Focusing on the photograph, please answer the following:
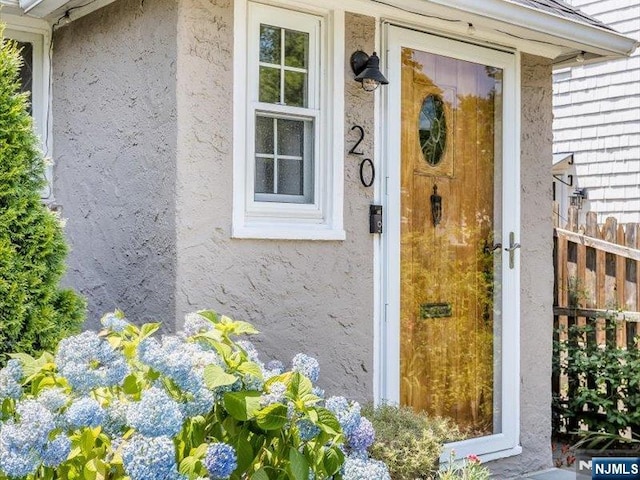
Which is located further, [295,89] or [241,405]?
[295,89]

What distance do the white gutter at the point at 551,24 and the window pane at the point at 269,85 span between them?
3.09 ft

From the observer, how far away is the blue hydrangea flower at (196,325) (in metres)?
2.92

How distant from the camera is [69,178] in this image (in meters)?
4.79

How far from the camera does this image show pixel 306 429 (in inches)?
102

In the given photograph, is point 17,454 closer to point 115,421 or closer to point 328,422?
point 115,421

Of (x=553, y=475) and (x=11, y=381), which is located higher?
(x=11, y=381)

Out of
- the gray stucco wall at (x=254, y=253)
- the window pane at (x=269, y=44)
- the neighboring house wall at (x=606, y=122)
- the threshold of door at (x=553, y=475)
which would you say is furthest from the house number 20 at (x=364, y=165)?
the neighboring house wall at (x=606, y=122)

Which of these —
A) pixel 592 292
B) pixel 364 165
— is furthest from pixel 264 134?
pixel 592 292

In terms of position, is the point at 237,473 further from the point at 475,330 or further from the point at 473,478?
the point at 475,330

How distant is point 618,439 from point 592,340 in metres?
0.86

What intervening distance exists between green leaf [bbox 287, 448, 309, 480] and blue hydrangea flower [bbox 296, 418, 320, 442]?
9cm

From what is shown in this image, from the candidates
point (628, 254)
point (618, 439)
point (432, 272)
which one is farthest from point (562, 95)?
point (432, 272)

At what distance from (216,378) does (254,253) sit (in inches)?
68.0

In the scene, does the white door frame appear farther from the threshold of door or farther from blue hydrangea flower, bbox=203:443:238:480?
blue hydrangea flower, bbox=203:443:238:480
